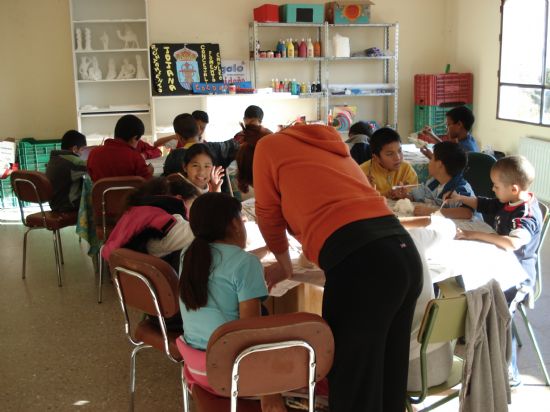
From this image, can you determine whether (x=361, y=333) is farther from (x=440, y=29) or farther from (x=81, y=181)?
(x=440, y=29)

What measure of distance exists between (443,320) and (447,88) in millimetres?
6356

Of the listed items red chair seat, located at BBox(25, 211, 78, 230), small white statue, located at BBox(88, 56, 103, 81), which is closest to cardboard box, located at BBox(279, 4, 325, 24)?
small white statue, located at BBox(88, 56, 103, 81)

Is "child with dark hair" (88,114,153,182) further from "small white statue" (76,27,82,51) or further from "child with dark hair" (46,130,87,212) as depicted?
"small white statue" (76,27,82,51)

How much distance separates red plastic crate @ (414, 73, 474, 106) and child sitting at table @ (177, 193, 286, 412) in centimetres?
628

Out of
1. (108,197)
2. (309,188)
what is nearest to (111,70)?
(108,197)

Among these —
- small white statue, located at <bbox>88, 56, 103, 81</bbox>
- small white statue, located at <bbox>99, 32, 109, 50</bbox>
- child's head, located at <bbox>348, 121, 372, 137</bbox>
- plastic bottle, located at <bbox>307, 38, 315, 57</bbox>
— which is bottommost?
child's head, located at <bbox>348, 121, 372, 137</bbox>

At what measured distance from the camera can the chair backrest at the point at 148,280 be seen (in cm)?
226

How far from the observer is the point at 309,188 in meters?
1.94

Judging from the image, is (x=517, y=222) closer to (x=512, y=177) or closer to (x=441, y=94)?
(x=512, y=177)

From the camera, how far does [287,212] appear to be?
2027 mm

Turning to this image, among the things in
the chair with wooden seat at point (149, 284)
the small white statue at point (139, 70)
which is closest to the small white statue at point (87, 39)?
the small white statue at point (139, 70)

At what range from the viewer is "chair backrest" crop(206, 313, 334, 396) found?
171cm

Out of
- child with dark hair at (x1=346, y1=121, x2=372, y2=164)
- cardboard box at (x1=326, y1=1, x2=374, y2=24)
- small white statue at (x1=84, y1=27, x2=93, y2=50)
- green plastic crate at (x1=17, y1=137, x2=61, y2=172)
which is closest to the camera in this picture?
child with dark hair at (x1=346, y1=121, x2=372, y2=164)

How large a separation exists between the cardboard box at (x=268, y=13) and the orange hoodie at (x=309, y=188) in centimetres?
569
